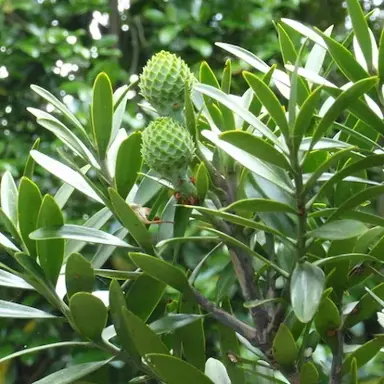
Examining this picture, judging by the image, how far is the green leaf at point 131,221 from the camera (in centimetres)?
32

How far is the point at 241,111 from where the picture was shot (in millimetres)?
314

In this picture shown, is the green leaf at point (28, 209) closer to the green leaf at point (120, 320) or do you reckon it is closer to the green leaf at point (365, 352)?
the green leaf at point (120, 320)

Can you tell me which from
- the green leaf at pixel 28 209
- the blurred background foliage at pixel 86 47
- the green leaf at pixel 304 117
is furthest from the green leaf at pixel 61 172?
the blurred background foliage at pixel 86 47

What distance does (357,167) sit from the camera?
0.99ft

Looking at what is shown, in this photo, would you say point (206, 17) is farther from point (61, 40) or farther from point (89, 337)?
point (89, 337)

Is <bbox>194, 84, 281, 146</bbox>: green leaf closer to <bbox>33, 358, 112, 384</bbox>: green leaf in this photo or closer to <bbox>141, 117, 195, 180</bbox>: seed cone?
<bbox>141, 117, 195, 180</bbox>: seed cone

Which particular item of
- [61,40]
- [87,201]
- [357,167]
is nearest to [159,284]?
[357,167]

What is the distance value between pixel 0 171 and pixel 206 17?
506mm

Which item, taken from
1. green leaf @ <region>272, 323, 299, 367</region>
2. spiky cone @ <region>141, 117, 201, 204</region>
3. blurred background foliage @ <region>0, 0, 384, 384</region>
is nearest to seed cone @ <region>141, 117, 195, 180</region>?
spiky cone @ <region>141, 117, 201, 204</region>

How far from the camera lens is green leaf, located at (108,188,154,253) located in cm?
32

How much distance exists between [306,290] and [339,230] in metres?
0.04

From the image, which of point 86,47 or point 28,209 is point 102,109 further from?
point 86,47

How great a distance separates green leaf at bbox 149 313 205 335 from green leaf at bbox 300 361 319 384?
0.07 meters

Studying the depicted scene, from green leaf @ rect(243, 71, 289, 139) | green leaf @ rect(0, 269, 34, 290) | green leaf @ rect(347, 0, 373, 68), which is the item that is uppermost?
green leaf @ rect(347, 0, 373, 68)
